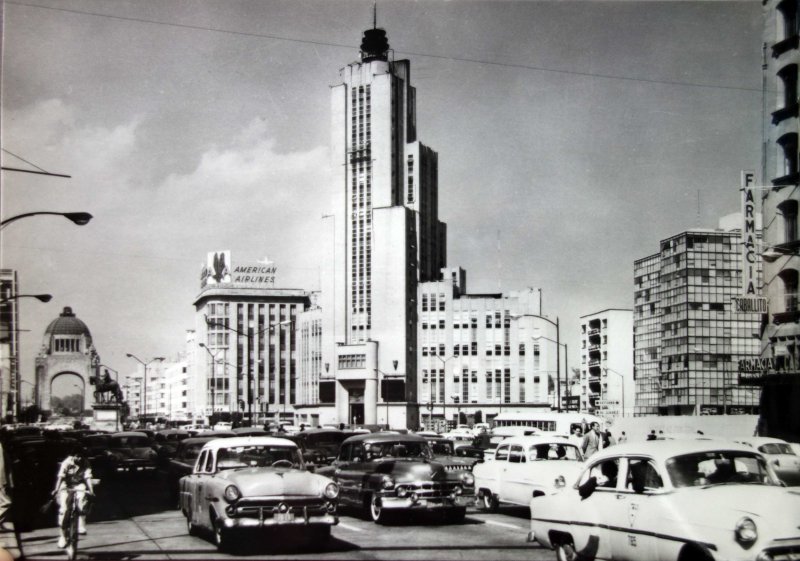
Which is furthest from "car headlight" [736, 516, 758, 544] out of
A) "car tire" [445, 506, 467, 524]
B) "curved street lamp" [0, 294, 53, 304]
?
"curved street lamp" [0, 294, 53, 304]

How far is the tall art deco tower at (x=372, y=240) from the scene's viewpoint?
113500mm

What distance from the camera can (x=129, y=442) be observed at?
112 feet

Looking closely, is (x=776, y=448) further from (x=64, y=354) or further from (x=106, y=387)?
(x=64, y=354)

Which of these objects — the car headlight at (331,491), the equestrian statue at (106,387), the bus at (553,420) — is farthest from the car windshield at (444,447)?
the equestrian statue at (106,387)

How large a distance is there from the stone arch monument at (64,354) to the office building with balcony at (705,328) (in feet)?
237

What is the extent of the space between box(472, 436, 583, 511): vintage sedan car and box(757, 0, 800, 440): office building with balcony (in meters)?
21.9

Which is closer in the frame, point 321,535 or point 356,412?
point 321,535

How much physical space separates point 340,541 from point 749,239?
29.9 meters

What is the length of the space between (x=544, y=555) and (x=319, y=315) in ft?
374

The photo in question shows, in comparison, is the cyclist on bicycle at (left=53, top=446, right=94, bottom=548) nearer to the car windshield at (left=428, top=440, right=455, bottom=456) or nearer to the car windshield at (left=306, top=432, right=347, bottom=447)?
the car windshield at (left=428, top=440, right=455, bottom=456)

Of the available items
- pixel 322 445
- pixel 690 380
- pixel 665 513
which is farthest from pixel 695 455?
pixel 690 380

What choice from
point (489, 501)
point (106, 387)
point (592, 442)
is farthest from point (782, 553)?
point (106, 387)

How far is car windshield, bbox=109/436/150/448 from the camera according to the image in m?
33.9

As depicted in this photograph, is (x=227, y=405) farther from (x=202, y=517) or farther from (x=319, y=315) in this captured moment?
(x=202, y=517)
